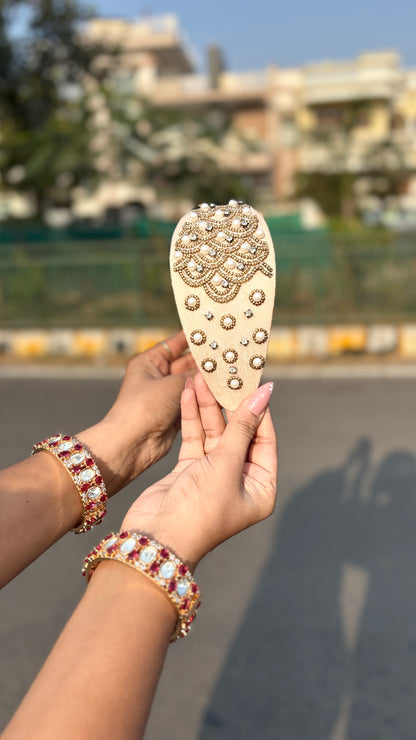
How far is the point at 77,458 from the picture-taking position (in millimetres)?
1159

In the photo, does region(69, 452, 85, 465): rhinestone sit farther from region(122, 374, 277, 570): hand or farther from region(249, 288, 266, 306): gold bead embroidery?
region(249, 288, 266, 306): gold bead embroidery

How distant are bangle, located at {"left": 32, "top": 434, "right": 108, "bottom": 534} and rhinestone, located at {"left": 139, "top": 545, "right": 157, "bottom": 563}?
42 centimetres

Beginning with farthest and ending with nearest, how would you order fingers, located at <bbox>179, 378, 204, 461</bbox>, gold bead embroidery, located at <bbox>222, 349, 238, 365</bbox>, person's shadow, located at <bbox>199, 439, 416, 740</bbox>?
person's shadow, located at <bbox>199, 439, 416, 740</bbox>, gold bead embroidery, located at <bbox>222, 349, 238, 365</bbox>, fingers, located at <bbox>179, 378, 204, 461</bbox>

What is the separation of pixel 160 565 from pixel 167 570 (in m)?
0.01

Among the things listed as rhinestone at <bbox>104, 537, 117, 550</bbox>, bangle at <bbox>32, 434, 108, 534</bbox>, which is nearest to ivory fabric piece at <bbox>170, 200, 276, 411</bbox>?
bangle at <bbox>32, 434, 108, 534</bbox>

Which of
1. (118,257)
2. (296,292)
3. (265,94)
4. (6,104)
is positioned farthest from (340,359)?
(265,94)

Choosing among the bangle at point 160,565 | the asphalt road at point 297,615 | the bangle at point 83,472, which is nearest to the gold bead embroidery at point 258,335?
the bangle at point 83,472

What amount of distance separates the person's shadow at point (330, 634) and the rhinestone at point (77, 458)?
4.47 ft

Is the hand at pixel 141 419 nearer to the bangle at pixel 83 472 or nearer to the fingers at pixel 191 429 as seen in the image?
the bangle at pixel 83 472

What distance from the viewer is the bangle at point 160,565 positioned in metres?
0.73

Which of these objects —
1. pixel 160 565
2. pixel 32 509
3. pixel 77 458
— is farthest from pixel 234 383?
pixel 160 565

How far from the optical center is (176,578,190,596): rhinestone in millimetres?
739

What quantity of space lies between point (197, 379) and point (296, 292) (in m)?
6.19

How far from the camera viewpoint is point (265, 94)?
27922 millimetres
